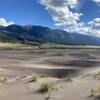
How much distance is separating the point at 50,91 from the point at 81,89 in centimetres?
157

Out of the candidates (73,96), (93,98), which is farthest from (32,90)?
(93,98)

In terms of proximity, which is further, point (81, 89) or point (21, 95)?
point (81, 89)

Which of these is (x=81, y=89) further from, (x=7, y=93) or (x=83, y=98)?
(x=7, y=93)

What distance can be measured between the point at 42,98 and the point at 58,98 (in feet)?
1.94

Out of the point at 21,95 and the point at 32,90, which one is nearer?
the point at 21,95

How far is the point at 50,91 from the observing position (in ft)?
31.7

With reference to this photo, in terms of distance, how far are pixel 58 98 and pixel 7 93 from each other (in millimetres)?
2351

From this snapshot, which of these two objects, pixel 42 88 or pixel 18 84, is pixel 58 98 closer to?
pixel 42 88

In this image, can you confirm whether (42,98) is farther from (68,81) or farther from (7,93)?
(68,81)

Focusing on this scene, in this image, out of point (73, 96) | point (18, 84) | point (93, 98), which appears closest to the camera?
point (93, 98)

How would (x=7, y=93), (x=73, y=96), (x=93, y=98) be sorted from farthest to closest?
1. (x=7, y=93)
2. (x=73, y=96)
3. (x=93, y=98)

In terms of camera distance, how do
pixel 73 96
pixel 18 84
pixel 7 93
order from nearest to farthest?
pixel 73 96
pixel 7 93
pixel 18 84

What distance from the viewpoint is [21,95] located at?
9.71 meters

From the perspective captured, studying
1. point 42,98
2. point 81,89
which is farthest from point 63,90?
point 42,98
